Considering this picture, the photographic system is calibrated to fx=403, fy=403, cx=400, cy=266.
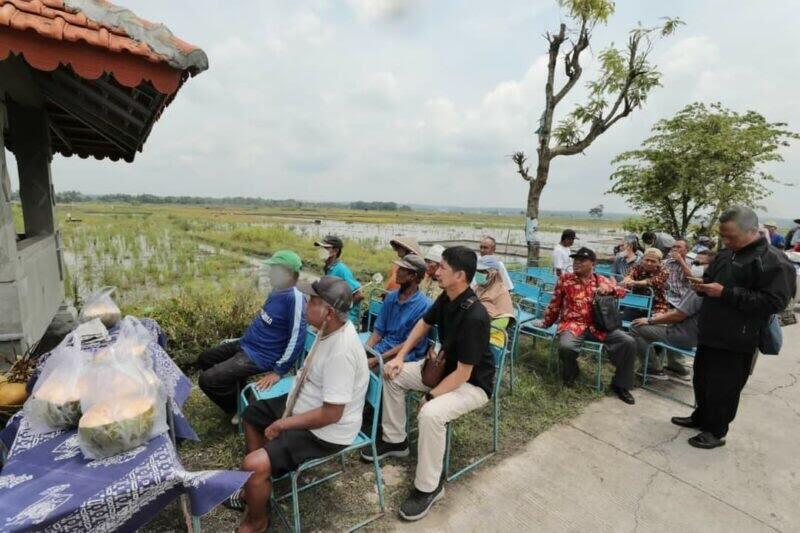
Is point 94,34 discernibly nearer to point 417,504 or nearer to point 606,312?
point 417,504

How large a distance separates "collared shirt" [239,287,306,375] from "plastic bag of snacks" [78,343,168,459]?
43.6 inches

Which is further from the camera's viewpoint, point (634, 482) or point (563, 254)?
point (563, 254)

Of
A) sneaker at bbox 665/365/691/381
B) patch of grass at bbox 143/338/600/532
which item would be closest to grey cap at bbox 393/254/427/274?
patch of grass at bbox 143/338/600/532

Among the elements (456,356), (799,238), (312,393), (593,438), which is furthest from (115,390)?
(799,238)

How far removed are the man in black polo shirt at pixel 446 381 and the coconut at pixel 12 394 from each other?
1.99 meters

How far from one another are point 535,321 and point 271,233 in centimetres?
1913

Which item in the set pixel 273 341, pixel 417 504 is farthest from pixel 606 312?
pixel 273 341

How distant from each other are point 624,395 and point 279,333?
3127 mm

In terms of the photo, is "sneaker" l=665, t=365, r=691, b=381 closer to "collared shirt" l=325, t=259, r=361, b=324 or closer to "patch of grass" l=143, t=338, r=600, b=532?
"patch of grass" l=143, t=338, r=600, b=532

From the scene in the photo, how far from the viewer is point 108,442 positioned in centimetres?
148

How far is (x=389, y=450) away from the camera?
2811mm

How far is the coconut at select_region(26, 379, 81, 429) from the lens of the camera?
5.41 feet

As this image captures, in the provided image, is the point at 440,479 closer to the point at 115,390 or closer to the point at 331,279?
the point at 331,279

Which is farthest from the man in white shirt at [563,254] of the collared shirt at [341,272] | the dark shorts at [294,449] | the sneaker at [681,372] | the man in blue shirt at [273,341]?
the dark shorts at [294,449]
